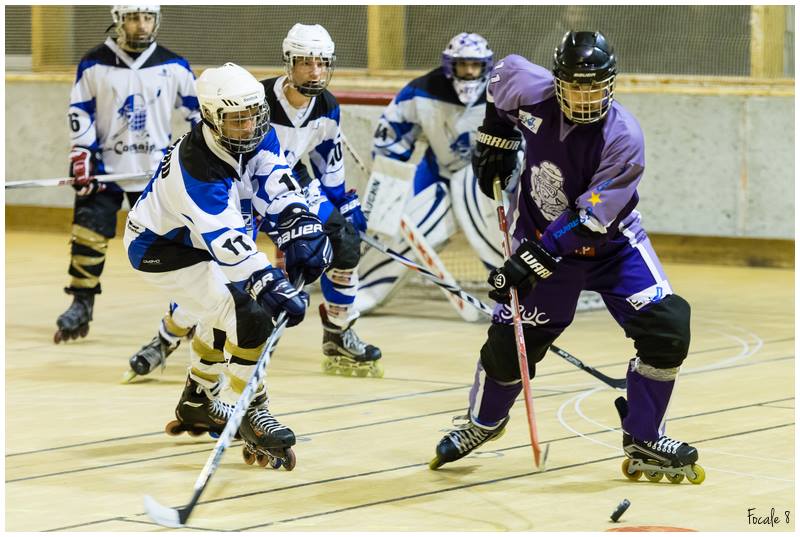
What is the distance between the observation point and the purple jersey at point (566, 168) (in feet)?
12.1

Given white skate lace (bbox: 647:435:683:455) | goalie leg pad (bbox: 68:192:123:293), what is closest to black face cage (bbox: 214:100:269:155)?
white skate lace (bbox: 647:435:683:455)

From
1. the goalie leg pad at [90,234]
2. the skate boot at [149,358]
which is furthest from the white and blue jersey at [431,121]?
the skate boot at [149,358]

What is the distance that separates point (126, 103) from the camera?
629cm

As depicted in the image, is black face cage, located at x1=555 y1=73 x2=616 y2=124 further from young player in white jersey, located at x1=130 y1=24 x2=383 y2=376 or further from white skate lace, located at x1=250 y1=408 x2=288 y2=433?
young player in white jersey, located at x1=130 y1=24 x2=383 y2=376

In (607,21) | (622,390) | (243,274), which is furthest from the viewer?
(607,21)

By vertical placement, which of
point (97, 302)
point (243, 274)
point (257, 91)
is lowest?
point (97, 302)

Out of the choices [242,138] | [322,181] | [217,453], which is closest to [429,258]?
[322,181]

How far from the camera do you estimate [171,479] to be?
3.92 metres

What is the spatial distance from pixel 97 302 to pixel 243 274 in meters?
3.62

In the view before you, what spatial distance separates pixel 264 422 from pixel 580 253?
1009 millimetres

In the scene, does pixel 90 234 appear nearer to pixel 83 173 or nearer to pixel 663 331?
pixel 83 173

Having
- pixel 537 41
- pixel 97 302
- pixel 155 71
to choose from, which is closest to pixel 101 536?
pixel 155 71

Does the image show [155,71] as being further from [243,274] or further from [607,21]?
[607,21]

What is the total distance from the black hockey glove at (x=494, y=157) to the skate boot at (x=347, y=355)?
134 cm
